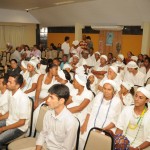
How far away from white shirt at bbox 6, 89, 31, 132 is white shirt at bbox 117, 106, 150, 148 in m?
1.13

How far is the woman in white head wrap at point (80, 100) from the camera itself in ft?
10.2

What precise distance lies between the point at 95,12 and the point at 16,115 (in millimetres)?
6754

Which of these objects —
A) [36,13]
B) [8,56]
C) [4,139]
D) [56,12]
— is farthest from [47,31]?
[4,139]

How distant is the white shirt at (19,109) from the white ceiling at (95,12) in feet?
17.5

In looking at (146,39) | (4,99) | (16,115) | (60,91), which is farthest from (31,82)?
(146,39)

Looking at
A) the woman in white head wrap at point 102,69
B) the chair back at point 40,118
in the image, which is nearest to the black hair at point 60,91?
the chair back at point 40,118

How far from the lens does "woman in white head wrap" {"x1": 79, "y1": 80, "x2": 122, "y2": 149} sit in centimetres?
277

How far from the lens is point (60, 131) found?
210 cm

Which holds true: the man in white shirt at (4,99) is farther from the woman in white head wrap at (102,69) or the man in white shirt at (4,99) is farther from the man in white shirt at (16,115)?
the woman in white head wrap at (102,69)

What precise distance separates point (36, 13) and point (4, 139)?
33.0 feet

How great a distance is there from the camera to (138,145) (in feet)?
7.79

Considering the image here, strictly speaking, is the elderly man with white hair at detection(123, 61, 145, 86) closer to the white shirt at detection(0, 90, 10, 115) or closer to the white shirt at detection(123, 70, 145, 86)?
the white shirt at detection(123, 70, 145, 86)

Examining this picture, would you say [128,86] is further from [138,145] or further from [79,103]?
[138,145]

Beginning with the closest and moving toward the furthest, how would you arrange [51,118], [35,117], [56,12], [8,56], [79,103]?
[51,118]
[35,117]
[79,103]
[8,56]
[56,12]
